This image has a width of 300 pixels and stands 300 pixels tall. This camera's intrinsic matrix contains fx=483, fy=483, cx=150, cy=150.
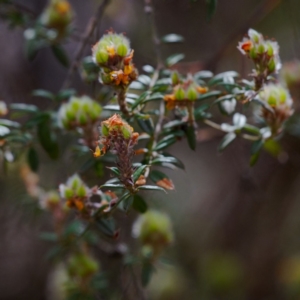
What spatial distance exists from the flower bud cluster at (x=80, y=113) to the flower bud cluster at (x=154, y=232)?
0.26 m

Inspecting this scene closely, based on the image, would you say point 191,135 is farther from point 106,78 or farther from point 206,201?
point 206,201

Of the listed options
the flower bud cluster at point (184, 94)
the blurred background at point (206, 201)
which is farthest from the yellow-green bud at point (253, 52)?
the blurred background at point (206, 201)

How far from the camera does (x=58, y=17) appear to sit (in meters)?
1.26

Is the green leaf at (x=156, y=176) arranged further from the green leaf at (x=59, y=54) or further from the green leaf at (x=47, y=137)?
the green leaf at (x=59, y=54)

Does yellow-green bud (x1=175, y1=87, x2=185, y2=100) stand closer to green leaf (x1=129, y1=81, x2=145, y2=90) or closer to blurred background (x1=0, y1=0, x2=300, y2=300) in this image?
green leaf (x1=129, y1=81, x2=145, y2=90)

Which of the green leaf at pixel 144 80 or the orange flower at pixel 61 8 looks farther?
the orange flower at pixel 61 8

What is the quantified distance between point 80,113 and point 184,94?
0.71 feet

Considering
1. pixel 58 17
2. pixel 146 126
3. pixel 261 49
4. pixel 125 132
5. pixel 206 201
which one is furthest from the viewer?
pixel 206 201

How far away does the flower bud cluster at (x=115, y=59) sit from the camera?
0.75 meters

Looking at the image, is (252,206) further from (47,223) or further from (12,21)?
(12,21)

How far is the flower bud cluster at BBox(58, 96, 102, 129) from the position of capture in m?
0.94

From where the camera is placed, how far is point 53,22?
1.26 meters

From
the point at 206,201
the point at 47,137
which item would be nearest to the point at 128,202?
the point at 47,137

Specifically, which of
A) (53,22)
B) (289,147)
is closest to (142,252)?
(53,22)
